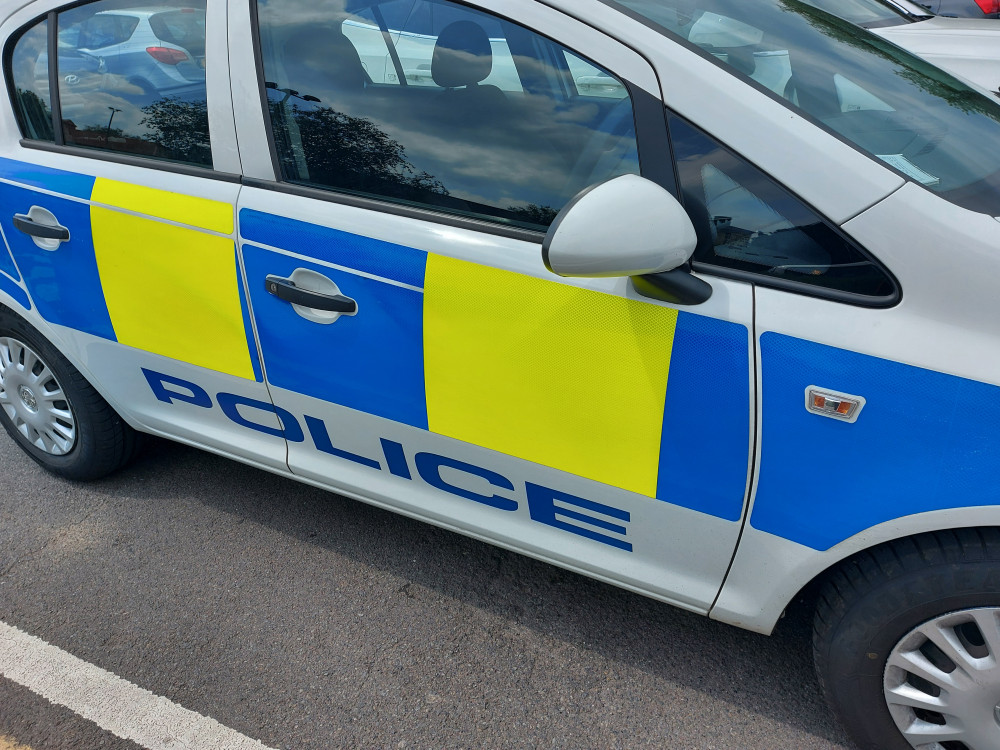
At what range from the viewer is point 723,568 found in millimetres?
1683

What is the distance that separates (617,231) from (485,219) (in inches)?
15.6

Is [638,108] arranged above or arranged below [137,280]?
above

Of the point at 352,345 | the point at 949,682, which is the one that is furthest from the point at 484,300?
the point at 949,682

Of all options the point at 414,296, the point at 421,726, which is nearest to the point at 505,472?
the point at 414,296

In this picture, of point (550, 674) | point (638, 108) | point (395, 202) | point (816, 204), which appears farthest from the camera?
point (550, 674)

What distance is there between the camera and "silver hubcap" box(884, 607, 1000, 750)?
59.6 inches

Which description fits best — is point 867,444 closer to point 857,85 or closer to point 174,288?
point 857,85

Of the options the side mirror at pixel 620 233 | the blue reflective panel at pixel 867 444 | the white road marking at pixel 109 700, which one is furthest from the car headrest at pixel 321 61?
the white road marking at pixel 109 700

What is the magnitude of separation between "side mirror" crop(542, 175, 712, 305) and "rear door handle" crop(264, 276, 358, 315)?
1.87 feet

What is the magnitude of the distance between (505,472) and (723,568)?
A: 481 millimetres

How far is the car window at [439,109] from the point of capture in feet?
5.32

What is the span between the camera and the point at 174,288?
2076 mm

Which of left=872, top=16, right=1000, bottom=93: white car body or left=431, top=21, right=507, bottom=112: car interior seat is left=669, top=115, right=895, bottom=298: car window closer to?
left=431, top=21, right=507, bottom=112: car interior seat

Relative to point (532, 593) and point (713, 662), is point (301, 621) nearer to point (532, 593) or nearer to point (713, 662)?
point (532, 593)
